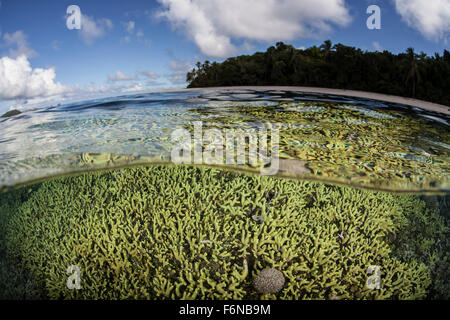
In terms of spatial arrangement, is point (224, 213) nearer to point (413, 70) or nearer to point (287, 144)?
point (287, 144)

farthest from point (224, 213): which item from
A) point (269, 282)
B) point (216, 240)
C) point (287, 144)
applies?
point (287, 144)

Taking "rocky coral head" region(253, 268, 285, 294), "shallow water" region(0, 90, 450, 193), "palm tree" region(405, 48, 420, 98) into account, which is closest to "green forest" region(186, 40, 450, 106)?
"palm tree" region(405, 48, 420, 98)

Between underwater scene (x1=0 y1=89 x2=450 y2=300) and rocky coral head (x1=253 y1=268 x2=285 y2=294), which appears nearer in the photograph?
rocky coral head (x1=253 y1=268 x2=285 y2=294)

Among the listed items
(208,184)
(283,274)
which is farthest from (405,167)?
(208,184)

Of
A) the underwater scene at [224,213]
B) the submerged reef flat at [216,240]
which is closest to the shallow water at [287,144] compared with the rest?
the underwater scene at [224,213]

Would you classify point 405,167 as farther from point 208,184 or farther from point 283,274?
point 208,184

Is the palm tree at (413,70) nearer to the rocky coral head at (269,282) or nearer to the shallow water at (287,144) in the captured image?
the shallow water at (287,144)

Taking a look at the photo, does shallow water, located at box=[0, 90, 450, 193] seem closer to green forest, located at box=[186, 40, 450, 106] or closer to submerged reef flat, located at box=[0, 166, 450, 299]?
submerged reef flat, located at box=[0, 166, 450, 299]
